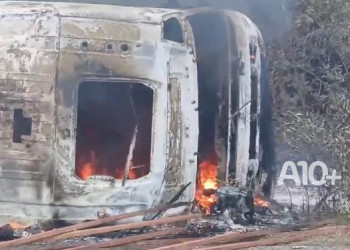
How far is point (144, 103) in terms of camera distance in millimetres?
7211

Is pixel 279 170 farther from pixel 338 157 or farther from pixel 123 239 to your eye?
pixel 123 239

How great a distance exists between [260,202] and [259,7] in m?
3.16

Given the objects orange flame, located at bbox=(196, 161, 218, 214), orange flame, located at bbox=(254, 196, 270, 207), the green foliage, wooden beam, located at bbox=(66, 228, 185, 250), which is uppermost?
the green foliage

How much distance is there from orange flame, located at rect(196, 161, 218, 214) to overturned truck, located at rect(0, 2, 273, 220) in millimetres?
42

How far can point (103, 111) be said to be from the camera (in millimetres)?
7273

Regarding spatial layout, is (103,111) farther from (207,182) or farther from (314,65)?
(314,65)

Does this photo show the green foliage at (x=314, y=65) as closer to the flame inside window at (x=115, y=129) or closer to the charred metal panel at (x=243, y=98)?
the charred metal panel at (x=243, y=98)

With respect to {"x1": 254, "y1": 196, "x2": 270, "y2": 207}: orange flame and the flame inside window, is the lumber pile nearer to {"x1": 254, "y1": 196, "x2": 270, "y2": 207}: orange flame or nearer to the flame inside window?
the flame inside window

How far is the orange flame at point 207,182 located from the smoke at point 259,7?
1.88 meters

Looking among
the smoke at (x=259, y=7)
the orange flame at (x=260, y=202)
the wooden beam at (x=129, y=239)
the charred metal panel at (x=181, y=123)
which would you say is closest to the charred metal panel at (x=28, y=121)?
the wooden beam at (x=129, y=239)

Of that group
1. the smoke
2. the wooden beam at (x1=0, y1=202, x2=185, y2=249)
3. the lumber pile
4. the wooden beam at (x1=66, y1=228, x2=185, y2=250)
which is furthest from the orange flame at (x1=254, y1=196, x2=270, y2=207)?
the smoke

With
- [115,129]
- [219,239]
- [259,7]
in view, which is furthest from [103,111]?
[259,7]

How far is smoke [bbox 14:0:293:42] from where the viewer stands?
936cm

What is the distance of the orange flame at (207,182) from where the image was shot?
25.2ft
